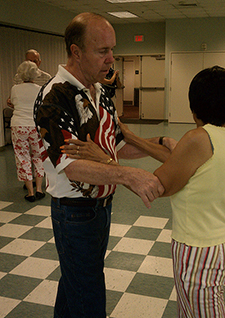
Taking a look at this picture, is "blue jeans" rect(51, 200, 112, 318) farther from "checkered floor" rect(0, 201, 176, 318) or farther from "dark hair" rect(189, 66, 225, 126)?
"checkered floor" rect(0, 201, 176, 318)

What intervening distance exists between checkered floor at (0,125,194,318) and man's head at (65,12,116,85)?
5.32 ft

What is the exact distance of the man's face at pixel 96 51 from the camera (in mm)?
1616

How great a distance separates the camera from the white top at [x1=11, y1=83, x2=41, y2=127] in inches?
194

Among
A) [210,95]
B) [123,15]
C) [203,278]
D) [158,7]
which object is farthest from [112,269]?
[123,15]

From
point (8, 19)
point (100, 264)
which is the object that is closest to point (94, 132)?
point (100, 264)

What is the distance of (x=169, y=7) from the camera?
35.6ft

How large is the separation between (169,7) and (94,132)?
10.3 meters

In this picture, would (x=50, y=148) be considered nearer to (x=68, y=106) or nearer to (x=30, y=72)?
(x=68, y=106)

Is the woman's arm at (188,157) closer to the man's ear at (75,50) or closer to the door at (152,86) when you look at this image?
the man's ear at (75,50)

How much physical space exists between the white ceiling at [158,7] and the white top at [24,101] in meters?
6.04

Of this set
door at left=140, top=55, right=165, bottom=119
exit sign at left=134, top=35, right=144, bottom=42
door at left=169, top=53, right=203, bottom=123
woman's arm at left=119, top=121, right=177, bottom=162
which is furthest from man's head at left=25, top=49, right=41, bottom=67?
door at left=140, top=55, right=165, bottom=119

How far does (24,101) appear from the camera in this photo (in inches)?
195

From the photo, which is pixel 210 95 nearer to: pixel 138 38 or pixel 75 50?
pixel 75 50

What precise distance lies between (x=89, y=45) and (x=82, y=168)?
21.4 inches
